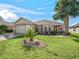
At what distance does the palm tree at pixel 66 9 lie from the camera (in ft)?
134

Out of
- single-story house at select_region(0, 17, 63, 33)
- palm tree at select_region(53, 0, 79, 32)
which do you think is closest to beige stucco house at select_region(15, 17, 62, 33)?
single-story house at select_region(0, 17, 63, 33)

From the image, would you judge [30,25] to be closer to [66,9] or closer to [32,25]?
[32,25]

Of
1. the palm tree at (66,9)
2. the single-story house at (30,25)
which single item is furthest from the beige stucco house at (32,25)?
the palm tree at (66,9)

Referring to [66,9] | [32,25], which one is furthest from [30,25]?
[66,9]

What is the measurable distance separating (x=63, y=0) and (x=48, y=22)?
28.4ft

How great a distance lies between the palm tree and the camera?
134ft

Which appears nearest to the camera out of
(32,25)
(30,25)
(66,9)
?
(66,9)

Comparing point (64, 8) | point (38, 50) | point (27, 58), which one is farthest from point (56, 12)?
point (27, 58)

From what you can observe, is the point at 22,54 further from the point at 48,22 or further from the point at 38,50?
the point at 48,22

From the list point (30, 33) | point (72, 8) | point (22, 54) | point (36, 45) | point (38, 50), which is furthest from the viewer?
point (72, 8)

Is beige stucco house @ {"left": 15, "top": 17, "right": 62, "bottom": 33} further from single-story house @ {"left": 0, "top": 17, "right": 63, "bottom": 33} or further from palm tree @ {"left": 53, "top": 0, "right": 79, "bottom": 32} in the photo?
palm tree @ {"left": 53, "top": 0, "right": 79, "bottom": 32}

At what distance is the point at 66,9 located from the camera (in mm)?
40594

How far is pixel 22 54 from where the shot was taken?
17141 mm

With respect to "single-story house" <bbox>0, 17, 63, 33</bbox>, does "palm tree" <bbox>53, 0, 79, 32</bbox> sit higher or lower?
higher
